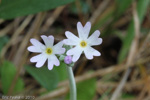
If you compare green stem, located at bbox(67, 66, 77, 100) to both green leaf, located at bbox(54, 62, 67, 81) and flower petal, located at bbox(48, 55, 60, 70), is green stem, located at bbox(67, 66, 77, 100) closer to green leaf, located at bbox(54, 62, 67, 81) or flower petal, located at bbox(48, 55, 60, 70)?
flower petal, located at bbox(48, 55, 60, 70)

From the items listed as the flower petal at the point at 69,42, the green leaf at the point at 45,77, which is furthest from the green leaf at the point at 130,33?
the flower petal at the point at 69,42

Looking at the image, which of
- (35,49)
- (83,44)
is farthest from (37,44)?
(83,44)

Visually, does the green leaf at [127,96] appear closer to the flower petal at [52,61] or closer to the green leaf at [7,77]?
the green leaf at [7,77]

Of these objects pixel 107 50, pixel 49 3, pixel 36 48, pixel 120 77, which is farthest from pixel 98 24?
pixel 36 48

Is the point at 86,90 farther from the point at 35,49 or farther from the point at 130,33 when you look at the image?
the point at 35,49

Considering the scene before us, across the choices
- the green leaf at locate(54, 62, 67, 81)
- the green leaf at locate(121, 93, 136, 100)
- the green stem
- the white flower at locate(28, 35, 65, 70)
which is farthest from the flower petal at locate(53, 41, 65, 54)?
the green leaf at locate(121, 93, 136, 100)

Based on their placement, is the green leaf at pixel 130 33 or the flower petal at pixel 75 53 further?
the green leaf at pixel 130 33
